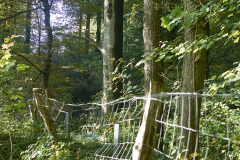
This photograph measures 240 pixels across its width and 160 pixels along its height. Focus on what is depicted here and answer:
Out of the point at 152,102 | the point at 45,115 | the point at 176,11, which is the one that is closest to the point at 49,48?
the point at 45,115

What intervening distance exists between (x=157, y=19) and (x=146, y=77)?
1.15 meters

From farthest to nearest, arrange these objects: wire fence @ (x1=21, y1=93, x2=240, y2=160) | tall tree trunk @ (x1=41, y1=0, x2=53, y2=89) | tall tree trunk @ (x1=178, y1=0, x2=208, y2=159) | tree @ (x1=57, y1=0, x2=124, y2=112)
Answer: tall tree trunk @ (x1=41, y1=0, x2=53, y2=89)
tree @ (x1=57, y1=0, x2=124, y2=112)
tall tree trunk @ (x1=178, y1=0, x2=208, y2=159)
wire fence @ (x1=21, y1=93, x2=240, y2=160)

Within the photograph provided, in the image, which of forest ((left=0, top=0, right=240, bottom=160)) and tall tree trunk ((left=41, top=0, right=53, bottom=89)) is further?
tall tree trunk ((left=41, top=0, right=53, bottom=89))

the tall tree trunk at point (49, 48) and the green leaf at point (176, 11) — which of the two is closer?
the green leaf at point (176, 11)

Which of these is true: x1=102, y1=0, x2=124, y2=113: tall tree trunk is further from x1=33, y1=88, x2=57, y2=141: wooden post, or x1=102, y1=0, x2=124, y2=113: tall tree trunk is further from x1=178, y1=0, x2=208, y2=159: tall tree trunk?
x1=178, y1=0, x2=208, y2=159: tall tree trunk

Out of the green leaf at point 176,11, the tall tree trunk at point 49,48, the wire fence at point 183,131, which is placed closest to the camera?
the wire fence at point 183,131

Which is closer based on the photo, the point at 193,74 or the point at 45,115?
the point at 193,74

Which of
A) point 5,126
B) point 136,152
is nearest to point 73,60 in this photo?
point 5,126

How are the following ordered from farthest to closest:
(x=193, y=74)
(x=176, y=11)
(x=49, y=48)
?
(x=49, y=48) → (x=193, y=74) → (x=176, y=11)

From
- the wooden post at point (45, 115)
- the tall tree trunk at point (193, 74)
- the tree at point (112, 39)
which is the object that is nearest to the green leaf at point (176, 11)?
the tall tree trunk at point (193, 74)

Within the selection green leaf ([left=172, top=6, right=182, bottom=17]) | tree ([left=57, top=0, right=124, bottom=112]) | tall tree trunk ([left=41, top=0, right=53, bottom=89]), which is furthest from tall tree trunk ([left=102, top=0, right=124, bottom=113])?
tall tree trunk ([left=41, top=0, right=53, bottom=89])

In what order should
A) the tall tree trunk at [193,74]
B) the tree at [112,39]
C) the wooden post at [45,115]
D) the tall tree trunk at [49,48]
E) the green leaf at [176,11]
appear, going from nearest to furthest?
the green leaf at [176,11] → the tall tree trunk at [193,74] → the wooden post at [45,115] → the tree at [112,39] → the tall tree trunk at [49,48]

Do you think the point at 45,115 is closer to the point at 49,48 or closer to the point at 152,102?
Result: the point at 152,102

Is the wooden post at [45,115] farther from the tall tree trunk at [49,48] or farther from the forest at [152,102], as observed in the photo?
the tall tree trunk at [49,48]
